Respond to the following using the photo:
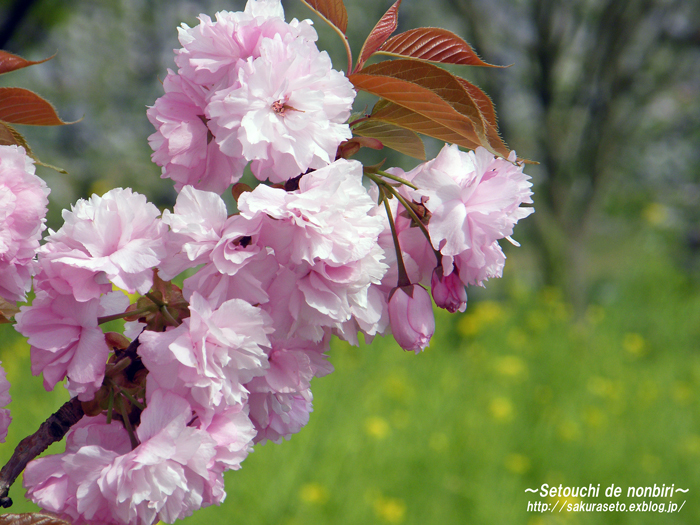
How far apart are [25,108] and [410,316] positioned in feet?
1.00

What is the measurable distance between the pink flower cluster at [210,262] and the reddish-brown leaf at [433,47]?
72 millimetres

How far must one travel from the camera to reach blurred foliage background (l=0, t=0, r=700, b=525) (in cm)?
160

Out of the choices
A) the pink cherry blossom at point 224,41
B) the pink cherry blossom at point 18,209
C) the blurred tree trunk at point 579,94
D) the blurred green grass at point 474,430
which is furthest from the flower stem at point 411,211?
the blurred tree trunk at point 579,94

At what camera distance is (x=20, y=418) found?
5.48ft

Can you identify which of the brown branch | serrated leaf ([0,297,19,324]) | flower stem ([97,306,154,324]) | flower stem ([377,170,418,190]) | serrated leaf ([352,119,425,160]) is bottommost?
the brown branch

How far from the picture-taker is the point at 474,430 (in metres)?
1.84

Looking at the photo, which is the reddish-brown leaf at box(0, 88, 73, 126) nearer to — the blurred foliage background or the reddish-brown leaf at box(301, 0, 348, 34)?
the reddish-brown leaf at box(301, 0, 348, 34)

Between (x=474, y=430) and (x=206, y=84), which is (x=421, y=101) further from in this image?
(x=474, y=430)

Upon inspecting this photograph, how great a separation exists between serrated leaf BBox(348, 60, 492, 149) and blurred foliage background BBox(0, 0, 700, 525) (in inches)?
48.1

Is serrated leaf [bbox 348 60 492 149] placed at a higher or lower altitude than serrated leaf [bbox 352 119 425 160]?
higher

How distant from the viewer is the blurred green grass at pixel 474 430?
148cm

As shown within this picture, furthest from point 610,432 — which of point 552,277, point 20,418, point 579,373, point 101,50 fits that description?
point 101,50

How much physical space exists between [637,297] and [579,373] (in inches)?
60.1

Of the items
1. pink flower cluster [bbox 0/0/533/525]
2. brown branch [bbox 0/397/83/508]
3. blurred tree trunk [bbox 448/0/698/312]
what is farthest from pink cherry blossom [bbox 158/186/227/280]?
blurred tree trunk [bbox 448/0/698/312]
